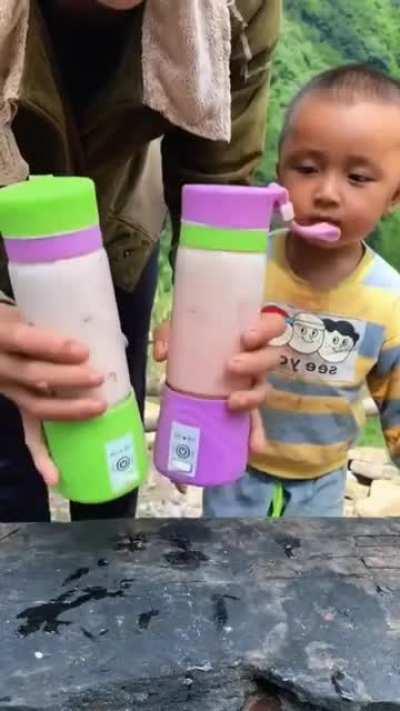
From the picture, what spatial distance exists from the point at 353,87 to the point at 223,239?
408 mm

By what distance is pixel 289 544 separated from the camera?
106cm

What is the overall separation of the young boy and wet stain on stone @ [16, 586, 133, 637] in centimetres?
36

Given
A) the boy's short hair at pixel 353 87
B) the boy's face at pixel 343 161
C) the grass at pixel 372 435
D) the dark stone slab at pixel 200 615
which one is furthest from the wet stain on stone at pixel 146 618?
the grass at pixel 372 435

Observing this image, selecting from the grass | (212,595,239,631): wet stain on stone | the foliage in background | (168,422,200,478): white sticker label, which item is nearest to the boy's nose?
(168,422,200,478): white sticker label

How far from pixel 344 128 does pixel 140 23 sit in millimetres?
275

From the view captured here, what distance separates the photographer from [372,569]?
3.34ft

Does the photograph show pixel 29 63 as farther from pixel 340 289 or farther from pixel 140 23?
pixel 340 289

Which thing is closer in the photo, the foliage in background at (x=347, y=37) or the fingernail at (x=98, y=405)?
the fingernail at (x=98, y=405)

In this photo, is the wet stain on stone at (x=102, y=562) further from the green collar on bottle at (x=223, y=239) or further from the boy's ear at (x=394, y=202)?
the boy's ear at (x=394, y=202)

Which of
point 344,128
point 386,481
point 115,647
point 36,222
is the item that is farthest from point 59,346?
point 386,481

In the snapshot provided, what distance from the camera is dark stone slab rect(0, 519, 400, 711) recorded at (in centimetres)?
84

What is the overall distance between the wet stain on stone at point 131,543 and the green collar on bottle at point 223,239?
34 cm

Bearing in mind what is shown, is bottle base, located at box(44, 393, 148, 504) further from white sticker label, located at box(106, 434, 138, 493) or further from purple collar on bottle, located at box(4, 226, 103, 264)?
purple collar on bottle, located at box(4, 226, 103, 264)

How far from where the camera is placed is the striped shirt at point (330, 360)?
1224mm
